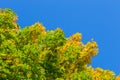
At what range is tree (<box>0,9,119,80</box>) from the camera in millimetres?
28688

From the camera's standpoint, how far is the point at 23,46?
3117 cm

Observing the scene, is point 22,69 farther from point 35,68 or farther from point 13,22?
point 13,22

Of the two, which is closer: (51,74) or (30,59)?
(30,59)

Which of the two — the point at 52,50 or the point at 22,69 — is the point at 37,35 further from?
the point at 22,69

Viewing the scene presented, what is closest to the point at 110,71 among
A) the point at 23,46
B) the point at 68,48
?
the point at 68,48

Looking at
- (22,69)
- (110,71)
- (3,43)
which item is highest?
(110,71)

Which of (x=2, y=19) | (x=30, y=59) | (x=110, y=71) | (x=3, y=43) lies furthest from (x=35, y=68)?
(x=110, y=71)

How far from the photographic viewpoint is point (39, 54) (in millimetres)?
30266

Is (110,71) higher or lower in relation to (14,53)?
higher

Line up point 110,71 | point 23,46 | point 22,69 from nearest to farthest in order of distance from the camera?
point 22,69 → point 23,46 → point 110,71

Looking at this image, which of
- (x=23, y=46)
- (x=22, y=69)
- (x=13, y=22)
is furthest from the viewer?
(x=13, y=22)

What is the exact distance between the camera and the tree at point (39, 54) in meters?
28.7

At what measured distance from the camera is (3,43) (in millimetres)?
29469

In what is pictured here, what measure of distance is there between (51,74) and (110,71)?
6.73 metres
